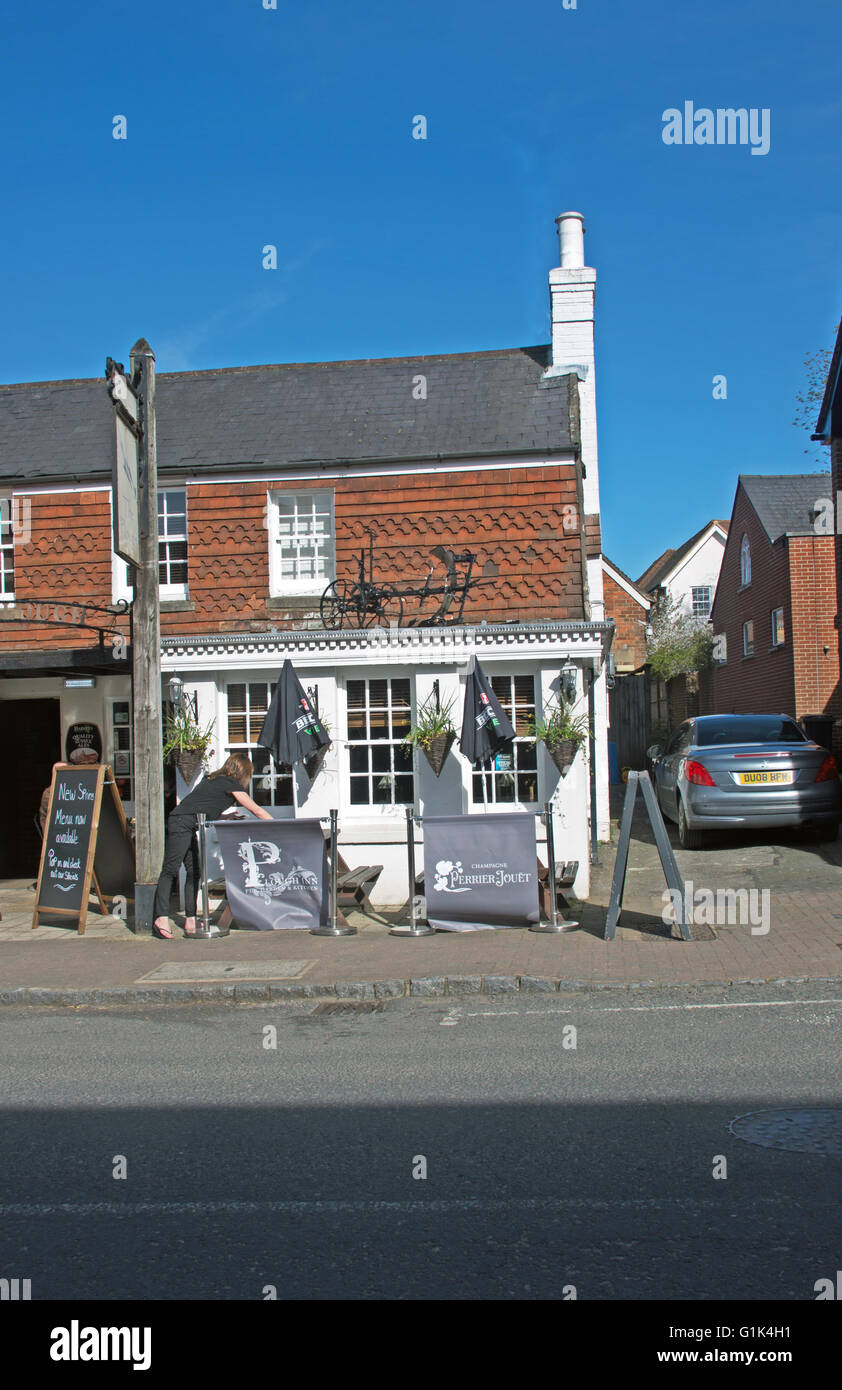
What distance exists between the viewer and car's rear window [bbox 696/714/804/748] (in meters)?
14.3

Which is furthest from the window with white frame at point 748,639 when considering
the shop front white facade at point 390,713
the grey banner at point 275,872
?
the grey banner at point 275,872

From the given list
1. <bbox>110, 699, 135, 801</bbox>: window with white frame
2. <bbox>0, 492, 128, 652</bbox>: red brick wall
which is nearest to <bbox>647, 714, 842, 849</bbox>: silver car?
<bbox>110, 699, 135, 801</bbox>: window with white frame

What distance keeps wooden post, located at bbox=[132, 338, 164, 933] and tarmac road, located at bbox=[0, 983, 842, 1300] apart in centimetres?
329

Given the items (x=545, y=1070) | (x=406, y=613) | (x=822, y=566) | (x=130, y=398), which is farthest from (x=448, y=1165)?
(x=822, y=566)

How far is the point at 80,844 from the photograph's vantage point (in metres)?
11.6

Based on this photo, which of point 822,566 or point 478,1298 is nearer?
point 478,1298

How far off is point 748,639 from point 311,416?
16.8 m

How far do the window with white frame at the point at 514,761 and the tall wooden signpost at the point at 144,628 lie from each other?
357 cm

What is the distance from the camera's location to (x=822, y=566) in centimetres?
2492

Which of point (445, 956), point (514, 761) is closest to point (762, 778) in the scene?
point (514, 761)

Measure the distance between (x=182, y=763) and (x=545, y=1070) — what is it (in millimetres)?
7366

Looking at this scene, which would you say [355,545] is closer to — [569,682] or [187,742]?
[187,742]

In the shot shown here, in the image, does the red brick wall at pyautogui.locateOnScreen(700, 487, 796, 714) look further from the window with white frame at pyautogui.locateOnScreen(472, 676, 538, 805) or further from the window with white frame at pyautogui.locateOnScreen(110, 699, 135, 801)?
the window with white frame at pyautogui.locateOnScreen(110, 699, 135, 801)
